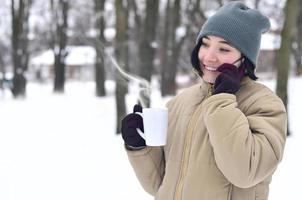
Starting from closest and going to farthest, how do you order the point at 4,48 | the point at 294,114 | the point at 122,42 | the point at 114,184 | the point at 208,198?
the point at 208,198, the point at 114,184, the point at 122,42, the point at 294,114, the point at 4,48

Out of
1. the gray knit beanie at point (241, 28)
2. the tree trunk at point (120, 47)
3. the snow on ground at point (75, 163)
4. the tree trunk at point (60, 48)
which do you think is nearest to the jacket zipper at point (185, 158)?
the gray knit beanie at point (241, 28)

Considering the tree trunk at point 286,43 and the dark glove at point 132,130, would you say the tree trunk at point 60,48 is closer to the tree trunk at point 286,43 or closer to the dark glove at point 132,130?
the tree trunk at point 286,43

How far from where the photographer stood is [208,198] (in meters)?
1.98

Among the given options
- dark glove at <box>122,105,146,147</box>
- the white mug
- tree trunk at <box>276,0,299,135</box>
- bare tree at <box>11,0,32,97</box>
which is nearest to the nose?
the white mug

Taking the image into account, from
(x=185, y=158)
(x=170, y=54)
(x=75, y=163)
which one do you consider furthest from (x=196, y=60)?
(x=170, y=54)

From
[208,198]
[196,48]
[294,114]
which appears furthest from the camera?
[294,114]

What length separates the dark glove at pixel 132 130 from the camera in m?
2.21

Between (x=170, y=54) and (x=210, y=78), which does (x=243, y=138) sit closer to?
(x=210, y=78)

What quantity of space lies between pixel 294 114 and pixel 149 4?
455 cm

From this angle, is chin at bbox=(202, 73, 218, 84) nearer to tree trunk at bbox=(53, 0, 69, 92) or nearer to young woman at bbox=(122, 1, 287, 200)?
young woman at bbox=(122, 1, 287, 200)

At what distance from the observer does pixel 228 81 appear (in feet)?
6.32

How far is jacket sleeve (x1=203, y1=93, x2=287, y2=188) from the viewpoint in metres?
1.82

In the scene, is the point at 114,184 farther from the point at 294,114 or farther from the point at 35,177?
the point at 294,114

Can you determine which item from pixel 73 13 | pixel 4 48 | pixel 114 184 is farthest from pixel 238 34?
pixel 4 48
